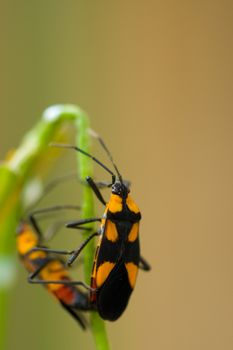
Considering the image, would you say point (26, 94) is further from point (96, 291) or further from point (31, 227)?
point (96, 291)

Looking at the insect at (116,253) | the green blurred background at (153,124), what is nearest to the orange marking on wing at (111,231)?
the insect at (116,253)

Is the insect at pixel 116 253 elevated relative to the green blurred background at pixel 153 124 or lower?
lower

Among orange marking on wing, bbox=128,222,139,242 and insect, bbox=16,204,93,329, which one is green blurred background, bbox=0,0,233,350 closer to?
insect, bbox=16,204,93,329

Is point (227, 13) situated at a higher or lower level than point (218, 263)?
higher

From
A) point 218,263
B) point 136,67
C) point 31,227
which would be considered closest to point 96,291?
point 31,227

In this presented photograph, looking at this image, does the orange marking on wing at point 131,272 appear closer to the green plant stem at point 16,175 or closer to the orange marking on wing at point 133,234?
the orange marking on wing at point 133,234

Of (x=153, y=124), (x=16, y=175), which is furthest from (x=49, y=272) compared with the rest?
(x=153, y=124)
